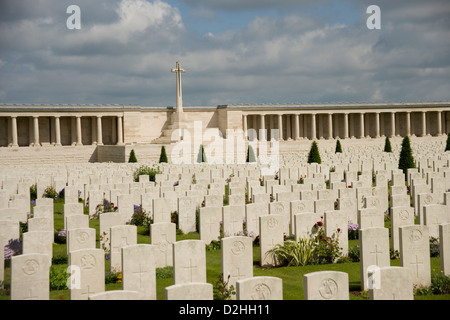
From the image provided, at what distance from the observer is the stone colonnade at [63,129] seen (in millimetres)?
63088

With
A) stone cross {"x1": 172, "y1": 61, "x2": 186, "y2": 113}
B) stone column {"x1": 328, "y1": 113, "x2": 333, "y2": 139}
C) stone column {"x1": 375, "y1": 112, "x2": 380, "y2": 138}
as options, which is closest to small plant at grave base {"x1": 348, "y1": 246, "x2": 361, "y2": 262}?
stone cross {"x1": 172, "y1": 61, "x2": 186, "y2": 113}

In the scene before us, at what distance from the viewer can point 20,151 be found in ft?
177

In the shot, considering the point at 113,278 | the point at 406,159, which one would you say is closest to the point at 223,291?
the point at 113,278

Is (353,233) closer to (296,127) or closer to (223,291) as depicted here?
(223,291)

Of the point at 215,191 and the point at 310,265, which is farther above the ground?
the point at 215,191

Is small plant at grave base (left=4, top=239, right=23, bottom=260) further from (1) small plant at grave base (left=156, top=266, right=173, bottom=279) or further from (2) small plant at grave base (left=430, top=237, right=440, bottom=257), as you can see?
(2) small plant at grave base (left=430, top=237, right=440, bottom=257)

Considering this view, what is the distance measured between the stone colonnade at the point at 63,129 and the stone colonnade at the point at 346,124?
18.4 meters

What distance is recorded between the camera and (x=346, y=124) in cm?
7575

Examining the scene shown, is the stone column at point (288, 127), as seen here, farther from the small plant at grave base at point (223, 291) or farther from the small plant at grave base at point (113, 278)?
the small plant at grave base at point (223, 291)

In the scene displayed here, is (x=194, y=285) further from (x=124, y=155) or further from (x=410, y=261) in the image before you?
(x=124, y=155)

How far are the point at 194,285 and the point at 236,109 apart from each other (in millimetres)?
62810

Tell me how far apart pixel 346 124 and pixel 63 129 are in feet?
132

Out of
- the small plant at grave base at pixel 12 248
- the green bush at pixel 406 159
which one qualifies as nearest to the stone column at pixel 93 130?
the green bush at pixel 406 159
